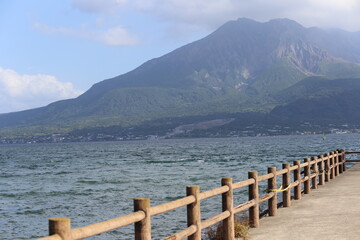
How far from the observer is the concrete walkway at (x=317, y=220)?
11203mm

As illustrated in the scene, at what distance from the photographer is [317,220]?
511 inches

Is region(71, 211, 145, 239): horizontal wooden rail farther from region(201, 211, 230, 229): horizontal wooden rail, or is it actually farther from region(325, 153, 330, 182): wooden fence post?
region(325, 153, 330, 182): wooden fence post

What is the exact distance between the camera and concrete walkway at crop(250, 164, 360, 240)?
11.2m

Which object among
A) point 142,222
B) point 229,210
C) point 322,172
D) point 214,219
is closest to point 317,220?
point 229,210

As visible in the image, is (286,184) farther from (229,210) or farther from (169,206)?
(169,206)

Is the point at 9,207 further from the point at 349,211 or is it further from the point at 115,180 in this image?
the point at 349,211

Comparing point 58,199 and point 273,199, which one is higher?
point 273,199

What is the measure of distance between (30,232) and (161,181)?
23.3 m

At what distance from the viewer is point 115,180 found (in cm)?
4944

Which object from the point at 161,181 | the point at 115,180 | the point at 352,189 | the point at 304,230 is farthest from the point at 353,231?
the point at 115,180

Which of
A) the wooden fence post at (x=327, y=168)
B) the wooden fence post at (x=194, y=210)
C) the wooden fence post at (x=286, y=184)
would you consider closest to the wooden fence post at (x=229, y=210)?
the wooden fence post at (x=194, y=210)

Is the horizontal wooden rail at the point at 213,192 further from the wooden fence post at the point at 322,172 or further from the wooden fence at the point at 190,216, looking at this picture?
the wooden fence post at the point at 322,172

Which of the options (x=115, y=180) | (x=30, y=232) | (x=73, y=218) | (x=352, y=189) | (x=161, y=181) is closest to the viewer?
(x=352, y=189)

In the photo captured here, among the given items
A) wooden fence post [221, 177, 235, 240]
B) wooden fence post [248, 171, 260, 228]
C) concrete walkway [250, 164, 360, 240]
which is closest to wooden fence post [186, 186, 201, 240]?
wooden fence post [221, 177, 235, 240]
